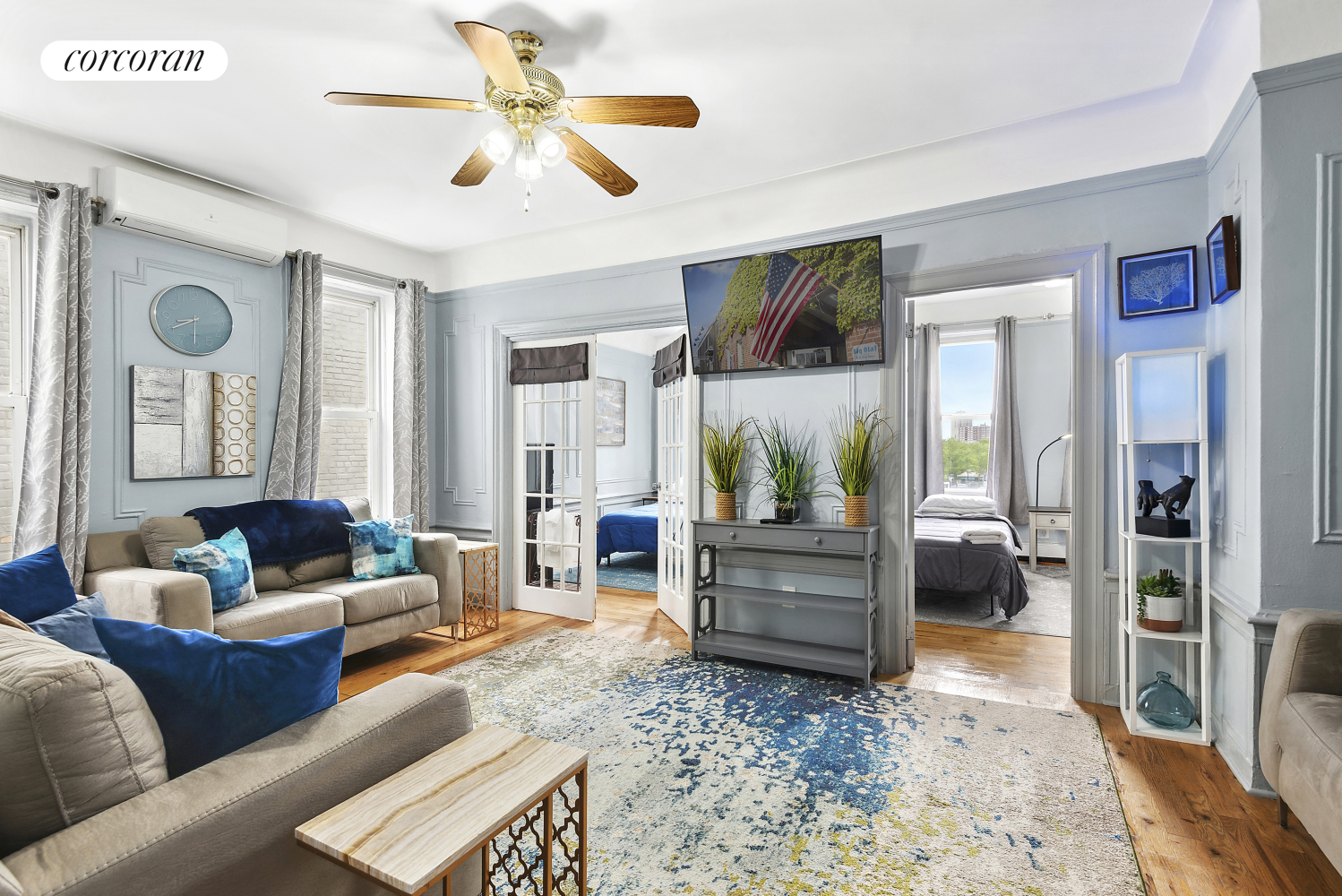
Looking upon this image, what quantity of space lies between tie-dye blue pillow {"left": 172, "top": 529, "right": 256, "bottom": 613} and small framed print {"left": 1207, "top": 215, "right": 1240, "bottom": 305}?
4353mm

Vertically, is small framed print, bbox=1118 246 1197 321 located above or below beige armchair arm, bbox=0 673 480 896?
above

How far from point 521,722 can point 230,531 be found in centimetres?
182

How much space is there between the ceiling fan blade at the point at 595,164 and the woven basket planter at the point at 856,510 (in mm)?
1833

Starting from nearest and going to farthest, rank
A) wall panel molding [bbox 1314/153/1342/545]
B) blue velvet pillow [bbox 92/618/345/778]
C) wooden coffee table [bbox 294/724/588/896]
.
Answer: wooden coffee table [bbox 294/724/588/896]
blue velvet pillow [bbox 92/618/345/778]
wall panel molding [bbox 1314/153/1342/545]

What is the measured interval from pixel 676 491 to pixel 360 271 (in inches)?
104

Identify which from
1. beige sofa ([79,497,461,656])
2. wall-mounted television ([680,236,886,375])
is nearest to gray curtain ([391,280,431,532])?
beige sofa ([79,497,461,656])

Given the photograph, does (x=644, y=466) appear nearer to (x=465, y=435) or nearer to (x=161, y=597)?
(x=465, y=435)

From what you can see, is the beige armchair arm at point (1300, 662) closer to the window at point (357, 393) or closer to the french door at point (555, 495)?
the french door at point (555, 495)

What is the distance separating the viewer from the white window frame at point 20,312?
303 cm

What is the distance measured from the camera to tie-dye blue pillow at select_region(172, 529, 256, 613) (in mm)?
3047

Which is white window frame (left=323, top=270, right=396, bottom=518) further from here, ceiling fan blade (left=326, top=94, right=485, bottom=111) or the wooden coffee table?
the wooden coffee table

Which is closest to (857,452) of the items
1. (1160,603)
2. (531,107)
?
(1160,603)

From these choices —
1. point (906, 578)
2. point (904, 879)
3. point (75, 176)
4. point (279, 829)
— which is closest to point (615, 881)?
point (904, 879)

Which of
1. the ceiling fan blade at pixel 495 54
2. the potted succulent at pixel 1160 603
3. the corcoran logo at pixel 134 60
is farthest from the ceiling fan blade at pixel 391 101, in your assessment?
the potted succulent at pixel 1160 603
